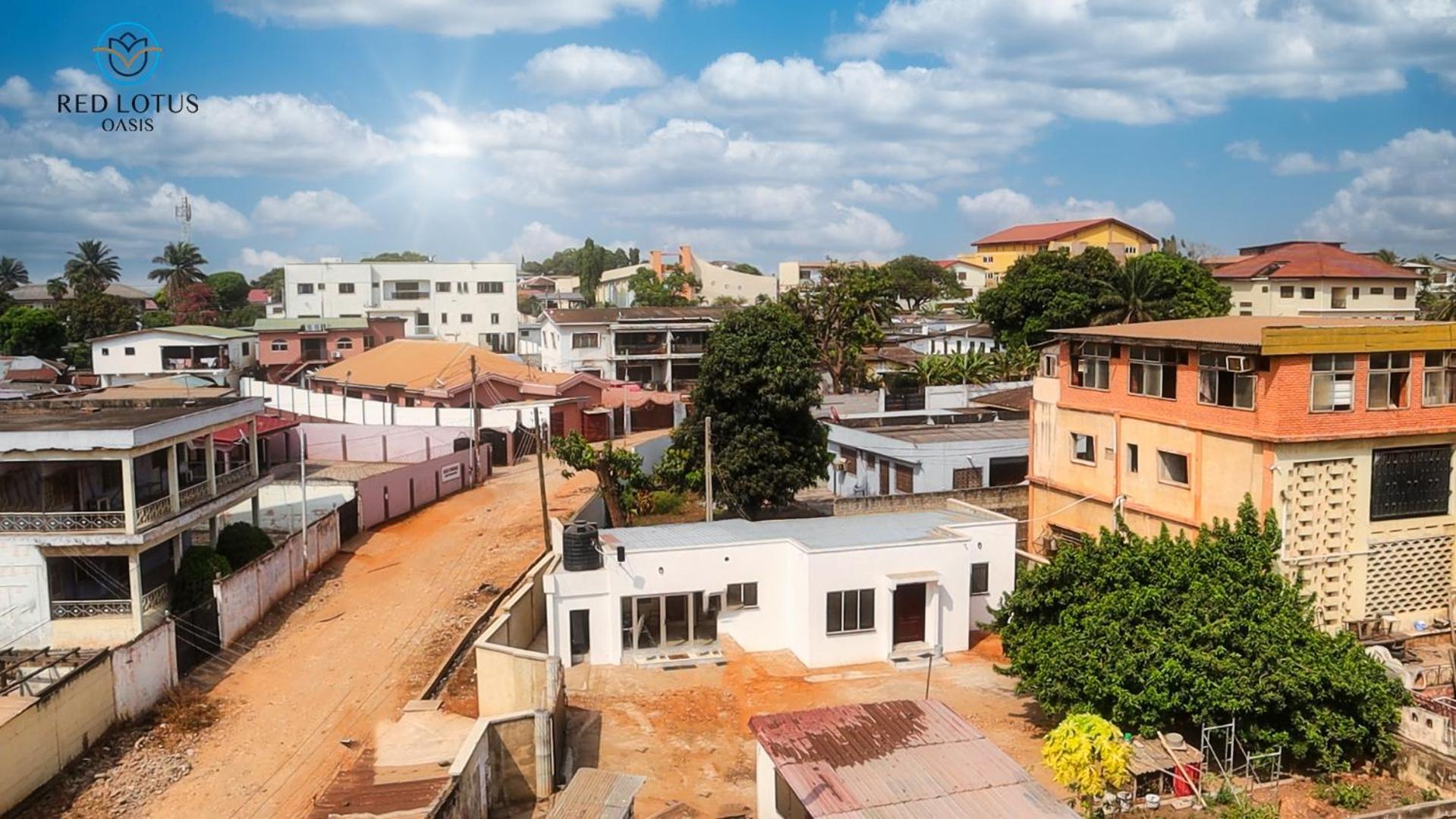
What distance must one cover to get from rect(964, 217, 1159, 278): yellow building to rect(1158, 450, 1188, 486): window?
7532 centimetres

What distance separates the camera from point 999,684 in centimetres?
2092

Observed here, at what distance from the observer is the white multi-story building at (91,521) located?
22094mm

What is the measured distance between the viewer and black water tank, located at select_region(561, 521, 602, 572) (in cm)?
2141

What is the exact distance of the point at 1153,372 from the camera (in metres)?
24.7

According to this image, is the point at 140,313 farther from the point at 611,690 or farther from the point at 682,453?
the point at 611,690

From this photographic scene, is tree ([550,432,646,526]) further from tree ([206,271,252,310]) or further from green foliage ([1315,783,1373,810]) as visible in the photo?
tree ([206,271,252,310])

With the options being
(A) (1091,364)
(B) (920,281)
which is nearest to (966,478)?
(A) (1091,364)

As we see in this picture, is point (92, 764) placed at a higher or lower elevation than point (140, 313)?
lower

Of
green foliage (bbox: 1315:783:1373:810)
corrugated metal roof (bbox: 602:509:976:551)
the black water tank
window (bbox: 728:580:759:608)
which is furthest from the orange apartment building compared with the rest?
the black water tank

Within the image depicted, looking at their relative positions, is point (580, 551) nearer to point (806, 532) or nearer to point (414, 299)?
point (806, 532)

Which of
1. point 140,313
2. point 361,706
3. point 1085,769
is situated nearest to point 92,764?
point 361,706

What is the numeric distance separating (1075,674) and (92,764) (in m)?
16.2

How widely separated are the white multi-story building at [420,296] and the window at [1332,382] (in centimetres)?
6098

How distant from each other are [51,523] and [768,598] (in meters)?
14.8
